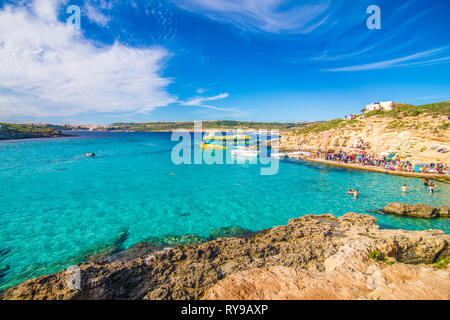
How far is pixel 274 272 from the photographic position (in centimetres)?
625

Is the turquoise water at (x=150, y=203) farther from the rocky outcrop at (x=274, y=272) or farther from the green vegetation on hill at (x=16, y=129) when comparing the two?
the green vegetation on hill at (x=16, y=129)

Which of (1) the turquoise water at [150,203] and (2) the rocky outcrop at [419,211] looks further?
(2) the rocky outcrop at [419,211]

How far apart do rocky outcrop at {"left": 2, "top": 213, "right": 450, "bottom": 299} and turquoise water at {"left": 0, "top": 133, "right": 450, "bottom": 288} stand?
3.49 m

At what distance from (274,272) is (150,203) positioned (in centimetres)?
1302

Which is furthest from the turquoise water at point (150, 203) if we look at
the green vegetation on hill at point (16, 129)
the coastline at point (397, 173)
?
the green vegetation on hill at point (16, 129)

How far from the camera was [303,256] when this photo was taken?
7906 millimetres

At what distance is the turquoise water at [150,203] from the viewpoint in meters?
10.7

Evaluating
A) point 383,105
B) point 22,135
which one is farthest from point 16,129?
point 383,105

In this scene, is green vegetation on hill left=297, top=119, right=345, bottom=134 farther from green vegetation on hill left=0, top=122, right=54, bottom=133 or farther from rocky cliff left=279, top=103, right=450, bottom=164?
green vegetation on hill left=0, top=122, right=54, bottom=133

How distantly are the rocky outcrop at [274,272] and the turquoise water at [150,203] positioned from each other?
11.5 ft
